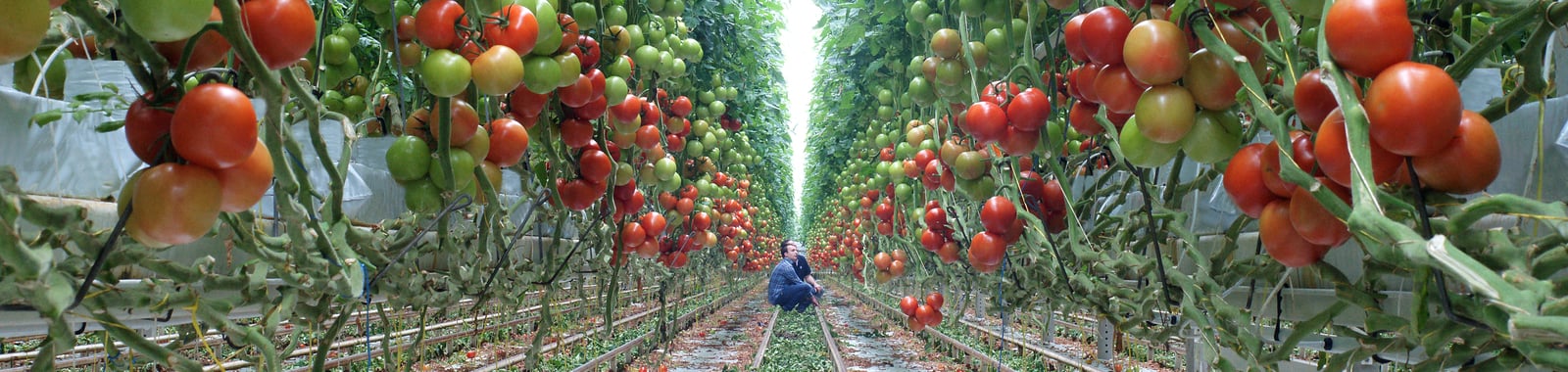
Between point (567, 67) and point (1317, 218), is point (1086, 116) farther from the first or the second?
point (567, 67)

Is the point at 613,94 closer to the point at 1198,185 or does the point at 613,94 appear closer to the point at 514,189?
the point at 514,189

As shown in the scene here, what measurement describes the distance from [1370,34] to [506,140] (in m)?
1.29

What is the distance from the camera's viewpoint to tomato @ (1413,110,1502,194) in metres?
0.68

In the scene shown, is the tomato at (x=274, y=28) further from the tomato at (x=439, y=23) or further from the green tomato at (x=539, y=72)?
the green tomato at (x=539, y=72)

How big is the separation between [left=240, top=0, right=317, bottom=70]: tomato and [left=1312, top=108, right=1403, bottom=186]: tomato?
3.11 feet

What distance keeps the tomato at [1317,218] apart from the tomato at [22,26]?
1.05 meters

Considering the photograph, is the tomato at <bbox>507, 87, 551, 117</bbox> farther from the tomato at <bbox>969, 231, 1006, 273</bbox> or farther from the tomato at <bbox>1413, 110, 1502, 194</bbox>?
the tomato at <bbox>1413, 110, 1502, 194</bbox>

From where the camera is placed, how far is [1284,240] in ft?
2.91

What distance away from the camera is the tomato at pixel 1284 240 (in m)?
0.88

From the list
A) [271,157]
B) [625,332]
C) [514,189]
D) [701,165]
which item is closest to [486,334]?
[625,332]

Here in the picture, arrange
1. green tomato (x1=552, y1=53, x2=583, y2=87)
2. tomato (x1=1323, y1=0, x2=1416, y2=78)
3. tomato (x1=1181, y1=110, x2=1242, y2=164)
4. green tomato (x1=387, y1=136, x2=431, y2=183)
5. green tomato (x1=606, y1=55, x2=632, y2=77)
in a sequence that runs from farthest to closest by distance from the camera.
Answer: green tomato (x1=606, y1=55, x2=632, y2=77) → green tomato (x1=552, y1=53, x2=583, y2=87) → green tomato (x1=387, y1=136, x2=431, y2=183) → tomato (x1=1181, y1=110, x2=1242, y2=164) → tomato (x1=1323, y1=0, x2=1416, y2=78)

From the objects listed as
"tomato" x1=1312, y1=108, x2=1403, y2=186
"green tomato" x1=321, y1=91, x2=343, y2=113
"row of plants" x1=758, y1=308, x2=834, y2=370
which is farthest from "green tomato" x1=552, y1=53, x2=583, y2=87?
"row of plants" x1=758, y1=308, x2=834, y2=370

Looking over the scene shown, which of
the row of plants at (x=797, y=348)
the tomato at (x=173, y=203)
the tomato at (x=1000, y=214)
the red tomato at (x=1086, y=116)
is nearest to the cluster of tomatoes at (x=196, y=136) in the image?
the tomato at (x=173, y=203)

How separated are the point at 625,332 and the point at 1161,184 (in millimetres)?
7840
